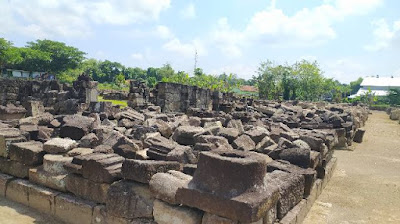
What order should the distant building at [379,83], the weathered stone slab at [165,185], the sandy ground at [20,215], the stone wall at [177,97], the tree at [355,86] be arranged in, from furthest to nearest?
the tree at [355,86] < the distant building at [379,83] < the stone wall at [177,97] < the sandy ground at [20,215] < the weathered stone slab at [165,185]

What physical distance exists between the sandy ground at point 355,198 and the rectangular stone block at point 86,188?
1.88ft

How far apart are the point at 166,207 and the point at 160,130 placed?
134 inches

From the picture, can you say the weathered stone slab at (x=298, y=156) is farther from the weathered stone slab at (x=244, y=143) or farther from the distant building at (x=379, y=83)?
the distant building at (x=379, y=83)

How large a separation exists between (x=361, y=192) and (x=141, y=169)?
17.2ft

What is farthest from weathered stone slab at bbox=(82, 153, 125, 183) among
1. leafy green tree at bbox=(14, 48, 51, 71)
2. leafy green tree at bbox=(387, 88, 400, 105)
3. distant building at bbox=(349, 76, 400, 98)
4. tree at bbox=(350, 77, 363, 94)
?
tree at bbox=(350, 77, 363, 94)

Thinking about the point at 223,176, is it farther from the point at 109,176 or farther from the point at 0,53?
the point at 0,53

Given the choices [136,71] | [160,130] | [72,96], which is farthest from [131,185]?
[136,71]

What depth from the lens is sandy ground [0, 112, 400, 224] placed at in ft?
15.9

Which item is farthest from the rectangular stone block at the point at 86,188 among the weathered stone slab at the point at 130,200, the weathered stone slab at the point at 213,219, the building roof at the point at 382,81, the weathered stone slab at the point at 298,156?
the building roof at the point at 382,81

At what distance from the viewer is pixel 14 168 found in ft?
17.7

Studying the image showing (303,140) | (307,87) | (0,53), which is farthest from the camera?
(307,87)

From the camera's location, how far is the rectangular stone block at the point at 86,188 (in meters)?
4.29

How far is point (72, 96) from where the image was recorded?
1516 centimetres

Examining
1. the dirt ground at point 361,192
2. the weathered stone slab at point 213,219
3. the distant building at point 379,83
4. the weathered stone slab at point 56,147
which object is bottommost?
the dirt ground at point 361,192
